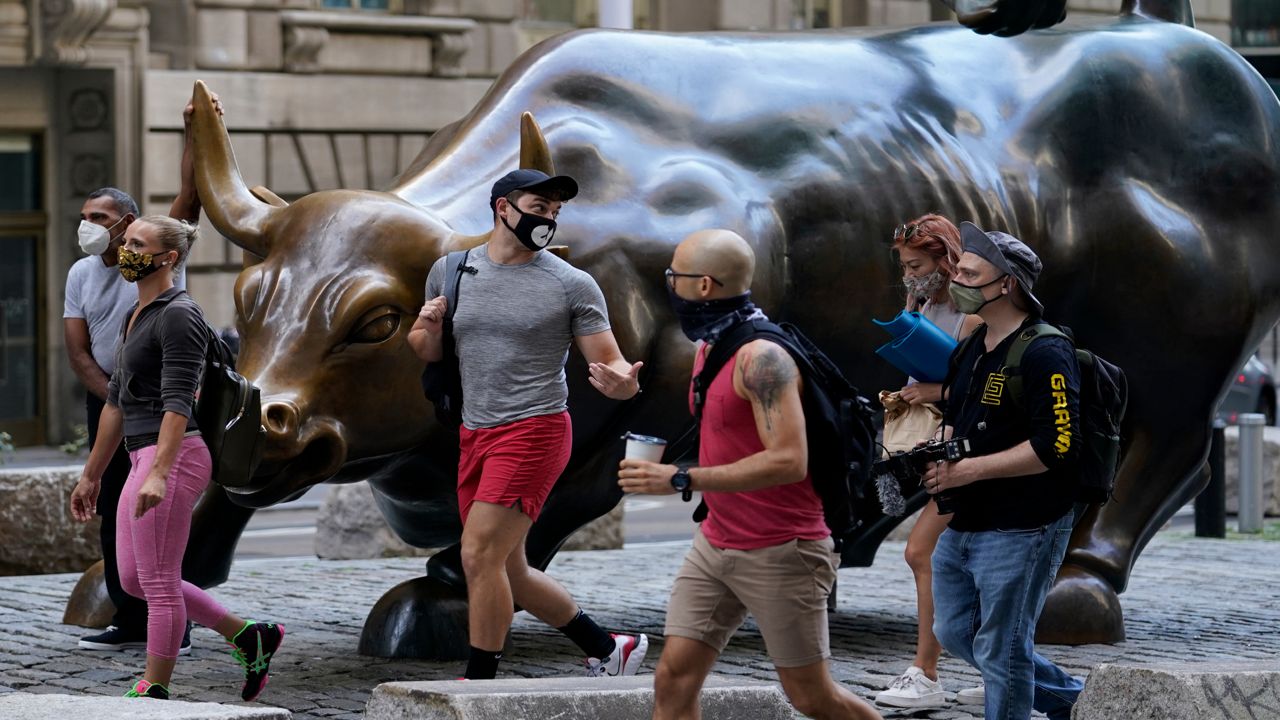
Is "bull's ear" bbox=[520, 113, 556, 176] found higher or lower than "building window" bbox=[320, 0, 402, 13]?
higher

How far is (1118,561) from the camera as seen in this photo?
8992 mm

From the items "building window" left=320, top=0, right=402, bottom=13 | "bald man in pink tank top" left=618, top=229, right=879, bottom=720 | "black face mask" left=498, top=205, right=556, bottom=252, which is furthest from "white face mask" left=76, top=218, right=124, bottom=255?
"building window" left=320, top=0, right=402, bottom=13

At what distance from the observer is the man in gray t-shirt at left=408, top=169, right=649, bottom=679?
266 inches

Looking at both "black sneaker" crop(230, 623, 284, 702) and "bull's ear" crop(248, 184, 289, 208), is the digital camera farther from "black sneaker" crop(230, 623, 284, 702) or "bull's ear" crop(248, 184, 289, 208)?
"bull's ear" crop(248, 184, 289, 208)

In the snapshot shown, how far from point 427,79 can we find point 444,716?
17700 millimetres

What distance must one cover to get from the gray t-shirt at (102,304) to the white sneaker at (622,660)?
8.04 ft

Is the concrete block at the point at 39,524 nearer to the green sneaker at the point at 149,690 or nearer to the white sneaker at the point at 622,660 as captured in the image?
the green sneaker at the point at 149,690

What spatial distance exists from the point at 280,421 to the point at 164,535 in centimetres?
54

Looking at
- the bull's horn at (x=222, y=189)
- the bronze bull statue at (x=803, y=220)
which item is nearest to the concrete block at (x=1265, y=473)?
the bronze bull statue at (x=803, y=220)

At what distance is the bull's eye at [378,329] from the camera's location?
749cm

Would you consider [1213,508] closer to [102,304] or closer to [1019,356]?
[102,304]

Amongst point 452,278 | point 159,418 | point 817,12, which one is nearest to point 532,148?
point 452,278

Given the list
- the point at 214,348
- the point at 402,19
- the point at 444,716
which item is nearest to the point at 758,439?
the point at 444,716

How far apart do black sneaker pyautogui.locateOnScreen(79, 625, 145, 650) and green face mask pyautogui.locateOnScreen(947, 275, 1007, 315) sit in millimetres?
3836
